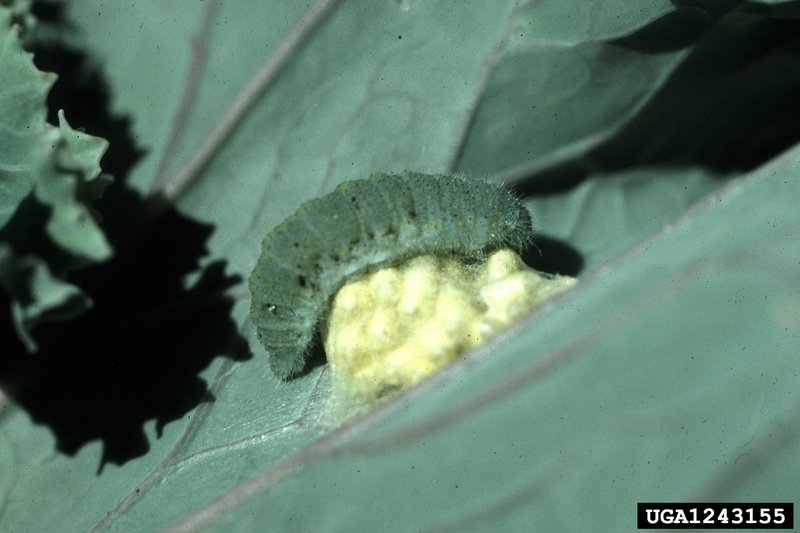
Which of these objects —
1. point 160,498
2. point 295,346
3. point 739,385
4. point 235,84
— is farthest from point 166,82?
point 739,385

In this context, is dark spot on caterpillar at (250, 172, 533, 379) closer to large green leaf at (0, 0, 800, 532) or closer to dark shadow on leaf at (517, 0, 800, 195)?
large green leaf at (0, 0, 800, 532)

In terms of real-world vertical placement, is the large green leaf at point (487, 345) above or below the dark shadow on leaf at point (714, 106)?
above

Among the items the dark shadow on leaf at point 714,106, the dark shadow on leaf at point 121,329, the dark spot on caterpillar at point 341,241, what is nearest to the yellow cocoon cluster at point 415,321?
the dark spot on caterpillar at point 341,241

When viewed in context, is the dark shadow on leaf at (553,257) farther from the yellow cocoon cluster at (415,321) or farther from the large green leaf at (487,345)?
the yellow cocoon cluster at (415,321)

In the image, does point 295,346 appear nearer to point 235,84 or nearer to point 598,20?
point 235,84

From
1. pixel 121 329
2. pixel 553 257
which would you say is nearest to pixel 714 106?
pixel 553 257

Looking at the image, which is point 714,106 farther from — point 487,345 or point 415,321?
point 487,345

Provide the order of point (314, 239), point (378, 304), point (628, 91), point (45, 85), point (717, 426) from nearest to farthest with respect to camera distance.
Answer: point (717, 426), point (45, 85), point (378, 304), point (314, 239), point (628, 91)
